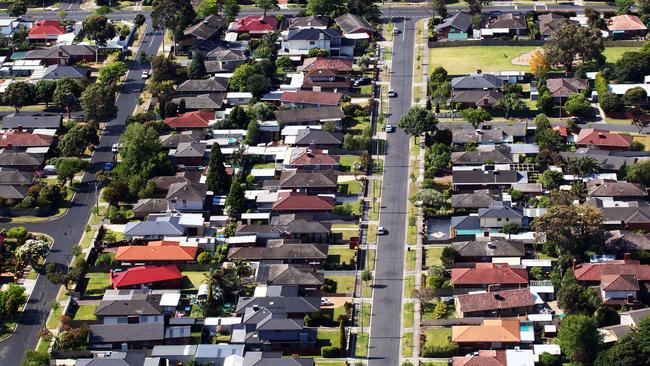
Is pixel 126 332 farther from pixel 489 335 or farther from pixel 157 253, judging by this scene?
pixel 489 335

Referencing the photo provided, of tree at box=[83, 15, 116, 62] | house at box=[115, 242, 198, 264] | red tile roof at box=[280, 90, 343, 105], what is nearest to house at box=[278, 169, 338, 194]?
house at box=[115, 242, 198, 264]

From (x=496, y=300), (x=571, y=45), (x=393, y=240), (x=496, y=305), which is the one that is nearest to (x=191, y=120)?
(x=393, y=240)

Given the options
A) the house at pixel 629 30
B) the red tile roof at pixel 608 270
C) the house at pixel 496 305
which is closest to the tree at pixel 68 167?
the house at pixel 496 305

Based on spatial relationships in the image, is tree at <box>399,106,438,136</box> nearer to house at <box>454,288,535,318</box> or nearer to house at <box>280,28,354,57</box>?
house at <box>280,28,354,57</box>

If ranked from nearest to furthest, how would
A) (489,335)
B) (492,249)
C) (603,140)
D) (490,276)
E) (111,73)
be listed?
(489,335), (490,276), (492,249), (603,140), (111,73)

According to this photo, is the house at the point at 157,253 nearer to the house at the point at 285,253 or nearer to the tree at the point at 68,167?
the house at the point at 285,253

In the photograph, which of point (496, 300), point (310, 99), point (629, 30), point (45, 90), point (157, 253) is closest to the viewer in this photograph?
point (496, 300)

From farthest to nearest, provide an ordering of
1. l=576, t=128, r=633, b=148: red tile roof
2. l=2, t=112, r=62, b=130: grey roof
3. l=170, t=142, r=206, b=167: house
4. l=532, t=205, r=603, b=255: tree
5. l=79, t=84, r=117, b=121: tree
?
l=2, t=112, r=62, b=130: grey roof
l=79, t=84, r=117, b=121: tree
l=170, t=142, r=206, b=167: house
l=576, t=128, r=633, b=148: red tile roof
l=532, t=205, r=603, b=255: tree
